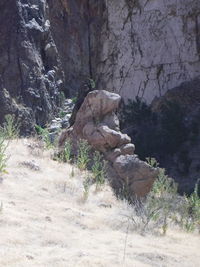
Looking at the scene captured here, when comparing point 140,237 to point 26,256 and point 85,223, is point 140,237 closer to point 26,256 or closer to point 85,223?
point 85,223

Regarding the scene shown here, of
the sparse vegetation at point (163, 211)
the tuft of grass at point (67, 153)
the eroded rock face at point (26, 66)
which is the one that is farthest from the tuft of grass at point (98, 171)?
the eroded rock face at point (26, 66)

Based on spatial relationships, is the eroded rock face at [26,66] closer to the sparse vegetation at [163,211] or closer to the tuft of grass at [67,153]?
the tuft of grass at [67,153]

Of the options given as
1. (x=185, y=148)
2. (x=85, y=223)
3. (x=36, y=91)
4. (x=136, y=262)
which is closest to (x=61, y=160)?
(x=85, y=223)

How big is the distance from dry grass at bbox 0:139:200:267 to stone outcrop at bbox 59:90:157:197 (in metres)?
0.45

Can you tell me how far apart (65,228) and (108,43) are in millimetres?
12229

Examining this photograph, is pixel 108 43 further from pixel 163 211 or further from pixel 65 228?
pixel 65 228

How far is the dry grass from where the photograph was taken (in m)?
4.12

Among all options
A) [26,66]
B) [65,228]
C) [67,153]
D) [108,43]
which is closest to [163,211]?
[67,153]

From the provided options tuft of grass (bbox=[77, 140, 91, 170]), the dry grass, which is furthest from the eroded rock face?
the dry grass

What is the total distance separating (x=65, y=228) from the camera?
492 cm

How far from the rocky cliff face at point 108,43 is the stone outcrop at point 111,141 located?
4.67m

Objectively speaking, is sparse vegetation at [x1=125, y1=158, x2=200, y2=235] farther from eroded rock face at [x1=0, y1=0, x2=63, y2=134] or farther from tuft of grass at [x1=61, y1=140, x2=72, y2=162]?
eroded rock face at [x1=0, y1=0, x2=63, y2=134]

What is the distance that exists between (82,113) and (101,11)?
933 centimetres

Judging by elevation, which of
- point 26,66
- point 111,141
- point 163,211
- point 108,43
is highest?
point 108,43
